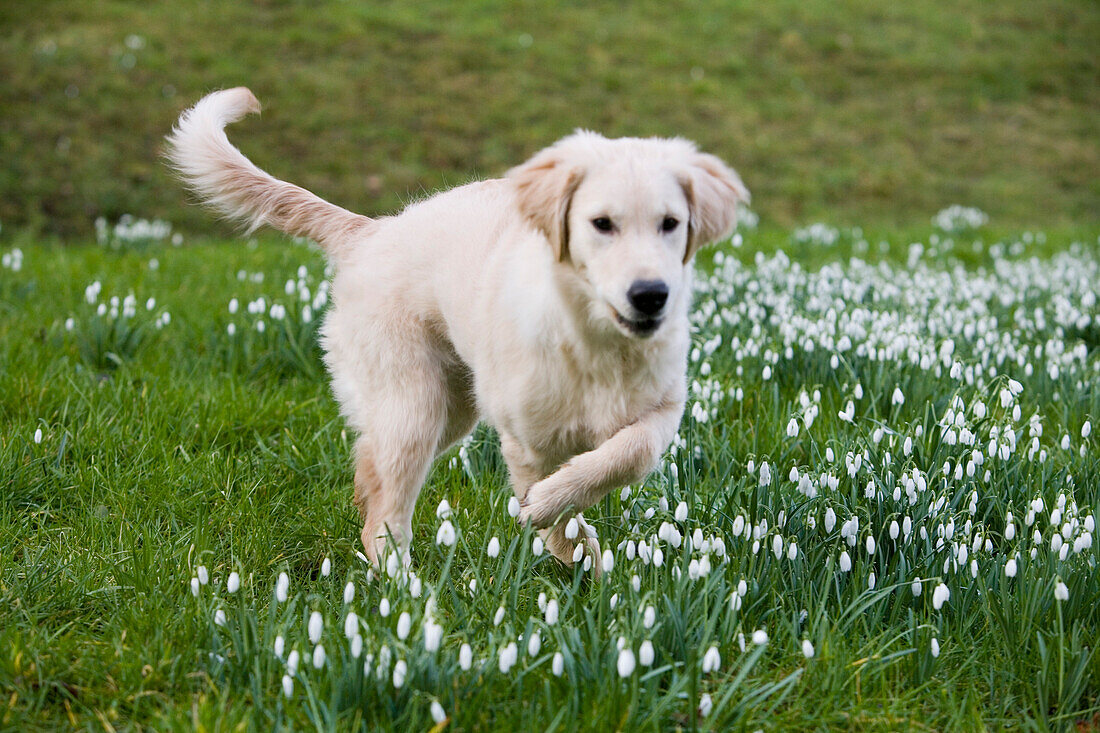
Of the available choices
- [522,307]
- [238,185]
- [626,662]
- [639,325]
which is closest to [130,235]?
[238,185]

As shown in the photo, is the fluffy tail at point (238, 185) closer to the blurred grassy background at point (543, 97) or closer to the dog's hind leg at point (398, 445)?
the dog's hind leg at point (398, 445)

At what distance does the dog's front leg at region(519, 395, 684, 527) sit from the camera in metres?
3.00

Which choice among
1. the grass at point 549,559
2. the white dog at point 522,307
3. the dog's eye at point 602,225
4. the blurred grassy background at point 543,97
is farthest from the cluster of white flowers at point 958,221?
the dog's eye at point 602,225

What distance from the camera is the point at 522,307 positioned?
10.7 ft

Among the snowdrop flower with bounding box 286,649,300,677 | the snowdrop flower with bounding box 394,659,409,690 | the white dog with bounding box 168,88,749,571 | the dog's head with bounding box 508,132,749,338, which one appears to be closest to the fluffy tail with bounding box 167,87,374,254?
the white dog with bounding box 168,88,749,571

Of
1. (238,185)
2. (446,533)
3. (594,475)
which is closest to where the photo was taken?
(446,533)

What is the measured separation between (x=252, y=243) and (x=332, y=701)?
6473 millimetres

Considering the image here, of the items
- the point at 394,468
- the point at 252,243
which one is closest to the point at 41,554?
the point at 394,468

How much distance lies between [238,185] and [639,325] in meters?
1.95

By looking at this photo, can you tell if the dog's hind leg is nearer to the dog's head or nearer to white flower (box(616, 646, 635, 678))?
the dog's head

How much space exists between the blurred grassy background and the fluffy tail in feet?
20.1

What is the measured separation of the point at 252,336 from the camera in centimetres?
534

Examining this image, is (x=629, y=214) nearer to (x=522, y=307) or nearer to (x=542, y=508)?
(x=522, y=307)

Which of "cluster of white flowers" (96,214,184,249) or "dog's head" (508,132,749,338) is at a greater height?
"dog's head" (508,132,749,338)
